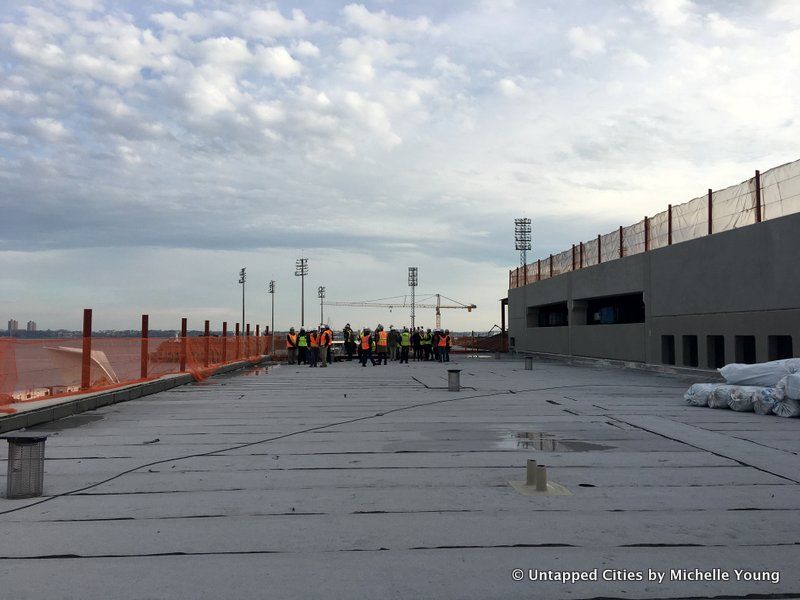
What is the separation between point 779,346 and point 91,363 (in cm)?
1805

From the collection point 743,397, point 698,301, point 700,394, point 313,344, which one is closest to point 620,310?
point 698,301

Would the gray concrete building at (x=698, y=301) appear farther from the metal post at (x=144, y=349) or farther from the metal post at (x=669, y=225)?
the metal post at (x=144, y=349)

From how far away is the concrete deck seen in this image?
446 cm

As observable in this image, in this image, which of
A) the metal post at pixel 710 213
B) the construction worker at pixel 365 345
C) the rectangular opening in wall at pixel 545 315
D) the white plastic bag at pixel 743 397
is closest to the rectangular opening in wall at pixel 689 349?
the metal post at pixel 710 213

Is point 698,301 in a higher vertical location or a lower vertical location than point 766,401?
higher

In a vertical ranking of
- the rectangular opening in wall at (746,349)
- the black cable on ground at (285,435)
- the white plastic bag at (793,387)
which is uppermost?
the rectangular opening in wall at (746,349)

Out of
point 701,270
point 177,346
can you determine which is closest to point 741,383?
point 701,270

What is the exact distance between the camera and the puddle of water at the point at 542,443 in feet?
30.5

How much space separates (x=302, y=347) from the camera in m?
34.2

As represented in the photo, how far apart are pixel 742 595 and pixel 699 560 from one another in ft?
1.95

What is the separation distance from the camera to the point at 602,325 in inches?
1271

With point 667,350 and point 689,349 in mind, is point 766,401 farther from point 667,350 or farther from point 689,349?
point 667,350

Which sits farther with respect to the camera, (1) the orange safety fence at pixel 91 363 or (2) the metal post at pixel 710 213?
(2) the metal post at pixel 710 213

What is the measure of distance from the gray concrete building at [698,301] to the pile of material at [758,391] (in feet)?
16.0
